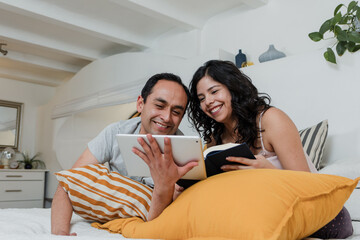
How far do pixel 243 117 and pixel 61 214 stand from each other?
0.93 metres

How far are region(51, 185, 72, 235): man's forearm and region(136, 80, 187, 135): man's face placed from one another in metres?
0.63

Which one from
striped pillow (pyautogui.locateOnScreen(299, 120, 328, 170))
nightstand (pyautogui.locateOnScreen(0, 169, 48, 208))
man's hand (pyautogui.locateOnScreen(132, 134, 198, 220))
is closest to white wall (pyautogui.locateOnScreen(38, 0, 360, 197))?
striped pillow (pyautogui.locateOnScreen(299, 120, 328, 170))

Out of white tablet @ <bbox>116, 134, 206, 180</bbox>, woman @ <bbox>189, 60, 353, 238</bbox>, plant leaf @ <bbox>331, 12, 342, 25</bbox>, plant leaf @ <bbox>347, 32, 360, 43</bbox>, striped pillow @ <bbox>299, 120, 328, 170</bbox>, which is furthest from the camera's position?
plant leaf @ <bbox>331, 12, 342, 25</bbox>

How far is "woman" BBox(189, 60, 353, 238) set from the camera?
1514mm

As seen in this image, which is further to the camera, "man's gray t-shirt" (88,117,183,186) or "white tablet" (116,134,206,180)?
"man's gray t-shirt" (88,117,183,186)

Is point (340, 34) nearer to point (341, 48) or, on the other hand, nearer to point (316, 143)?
point (341, 48)

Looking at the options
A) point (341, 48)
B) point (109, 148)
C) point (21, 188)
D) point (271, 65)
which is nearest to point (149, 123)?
point (109, 148)

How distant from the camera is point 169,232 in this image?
103cm

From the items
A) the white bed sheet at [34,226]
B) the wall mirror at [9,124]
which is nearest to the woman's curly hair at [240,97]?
the white bed sheet at [34,226]

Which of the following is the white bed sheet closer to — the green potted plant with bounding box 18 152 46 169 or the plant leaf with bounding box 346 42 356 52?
the plant leaf with bounding box 346 42 356 52

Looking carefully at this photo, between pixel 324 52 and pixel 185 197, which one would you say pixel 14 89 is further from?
pixel 185 197

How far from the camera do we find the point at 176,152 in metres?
1.09

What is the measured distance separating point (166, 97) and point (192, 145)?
0.84 meters

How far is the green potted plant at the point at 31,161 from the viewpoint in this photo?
5855 millimetres
